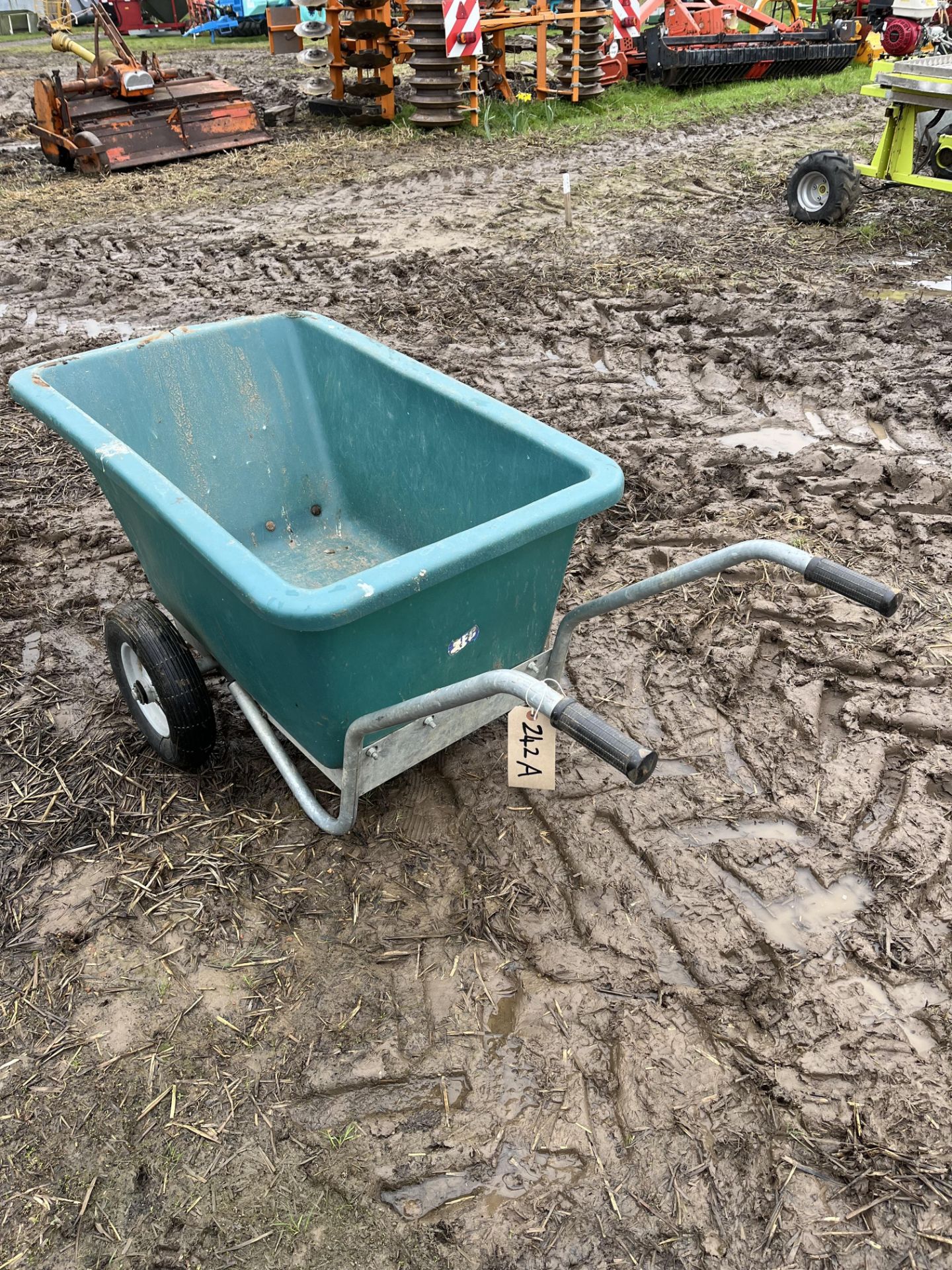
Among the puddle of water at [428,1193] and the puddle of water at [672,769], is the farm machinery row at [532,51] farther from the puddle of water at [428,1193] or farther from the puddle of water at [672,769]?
the puddle of water at [428,1193]

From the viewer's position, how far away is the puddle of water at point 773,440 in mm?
4387

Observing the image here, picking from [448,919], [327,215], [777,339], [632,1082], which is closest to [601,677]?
[448,919]

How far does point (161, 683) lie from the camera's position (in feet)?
8.57

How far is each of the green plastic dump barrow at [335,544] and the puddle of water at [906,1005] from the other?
3.17 feet

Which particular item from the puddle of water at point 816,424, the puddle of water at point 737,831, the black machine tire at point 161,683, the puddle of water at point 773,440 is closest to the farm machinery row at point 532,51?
the puddle of water at point 816,424

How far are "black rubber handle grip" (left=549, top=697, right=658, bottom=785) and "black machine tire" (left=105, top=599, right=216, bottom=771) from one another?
135 cm

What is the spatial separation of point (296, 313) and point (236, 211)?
17.3 feet

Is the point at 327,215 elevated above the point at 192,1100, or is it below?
above

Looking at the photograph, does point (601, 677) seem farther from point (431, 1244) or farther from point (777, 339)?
point (777, 339)

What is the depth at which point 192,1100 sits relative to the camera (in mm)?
2039

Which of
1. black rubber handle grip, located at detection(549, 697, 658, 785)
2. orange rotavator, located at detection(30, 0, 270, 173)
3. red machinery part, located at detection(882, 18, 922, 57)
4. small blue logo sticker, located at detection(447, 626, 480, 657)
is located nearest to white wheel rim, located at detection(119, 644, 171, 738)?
small blue logo sticker, located at detection(447, 626, 480, 657)

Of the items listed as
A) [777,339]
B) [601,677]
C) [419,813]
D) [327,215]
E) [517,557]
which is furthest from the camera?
[327,215]

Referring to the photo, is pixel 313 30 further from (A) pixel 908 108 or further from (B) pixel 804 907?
(B) pixel 804 907

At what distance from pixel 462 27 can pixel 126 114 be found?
3.35 meters
